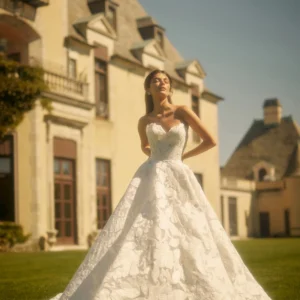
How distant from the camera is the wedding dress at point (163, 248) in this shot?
216 inches

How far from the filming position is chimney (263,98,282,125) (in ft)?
200

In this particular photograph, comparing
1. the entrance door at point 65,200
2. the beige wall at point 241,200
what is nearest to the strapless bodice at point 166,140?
the entrance door at point 65,200

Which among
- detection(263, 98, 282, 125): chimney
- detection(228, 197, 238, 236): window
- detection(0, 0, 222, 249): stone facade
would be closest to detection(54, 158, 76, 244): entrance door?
detection(0, 0, 222, 249): stone facade

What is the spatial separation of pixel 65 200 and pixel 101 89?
6.14 metres

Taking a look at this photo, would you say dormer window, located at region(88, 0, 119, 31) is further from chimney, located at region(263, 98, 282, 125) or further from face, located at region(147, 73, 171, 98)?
chimney, located at region(263, 98, 282, 125)

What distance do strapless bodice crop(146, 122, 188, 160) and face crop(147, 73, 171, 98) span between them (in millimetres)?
287

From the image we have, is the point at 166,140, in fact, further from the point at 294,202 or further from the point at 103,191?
the point at 294,202

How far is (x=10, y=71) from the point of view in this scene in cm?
2147

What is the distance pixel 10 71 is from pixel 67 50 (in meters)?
4.68

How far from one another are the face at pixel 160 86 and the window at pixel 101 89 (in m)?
21.7

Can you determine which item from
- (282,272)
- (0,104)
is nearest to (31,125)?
(0,104)

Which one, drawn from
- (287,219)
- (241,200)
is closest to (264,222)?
(287,219)

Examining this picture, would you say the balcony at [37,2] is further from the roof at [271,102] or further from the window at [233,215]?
the roof at [271,102]

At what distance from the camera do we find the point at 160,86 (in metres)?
6.26
